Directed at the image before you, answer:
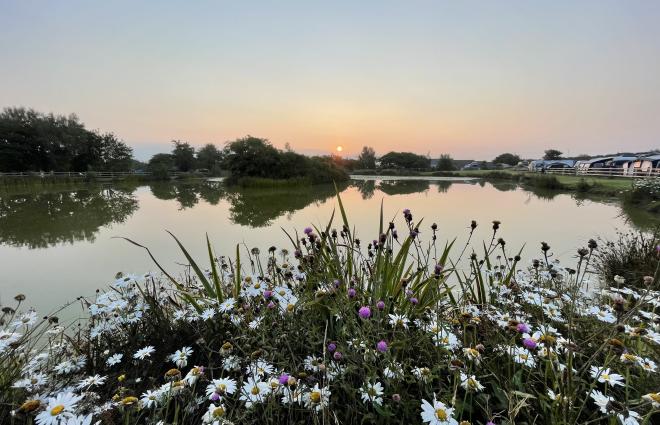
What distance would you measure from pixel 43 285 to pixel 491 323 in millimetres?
4358

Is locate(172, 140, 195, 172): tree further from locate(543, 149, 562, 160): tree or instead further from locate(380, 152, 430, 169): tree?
locate(543, 149, 562, 160): tree

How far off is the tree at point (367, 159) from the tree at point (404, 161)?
8.02 feet

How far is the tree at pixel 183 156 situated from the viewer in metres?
46.1

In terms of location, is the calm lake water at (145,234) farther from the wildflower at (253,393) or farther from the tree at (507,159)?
the tree at (507,159)

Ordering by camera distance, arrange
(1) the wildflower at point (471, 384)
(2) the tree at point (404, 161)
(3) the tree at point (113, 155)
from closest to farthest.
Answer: (1) the wildflower at point (471, 384) → (3) the tree at point (113, 155) → (2) the tree at point (404, 161)

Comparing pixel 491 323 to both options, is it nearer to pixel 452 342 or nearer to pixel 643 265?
pixel 452 342

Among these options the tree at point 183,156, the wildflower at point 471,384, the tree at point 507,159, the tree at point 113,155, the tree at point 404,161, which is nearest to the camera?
the wildflower at point 471,384

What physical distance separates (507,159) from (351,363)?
8670cm

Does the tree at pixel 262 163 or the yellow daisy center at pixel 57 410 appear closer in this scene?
the yellow daisy center at pixel 57 410

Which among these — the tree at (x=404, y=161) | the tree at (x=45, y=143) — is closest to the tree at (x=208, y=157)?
the tree at (x=45, y=143)

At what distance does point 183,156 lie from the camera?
46.1 metres

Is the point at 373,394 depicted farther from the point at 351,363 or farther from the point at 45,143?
the point at 45,143

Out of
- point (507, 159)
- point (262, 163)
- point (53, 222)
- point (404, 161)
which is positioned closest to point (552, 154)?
point (507, 159)

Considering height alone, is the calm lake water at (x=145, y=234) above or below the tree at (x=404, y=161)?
below
